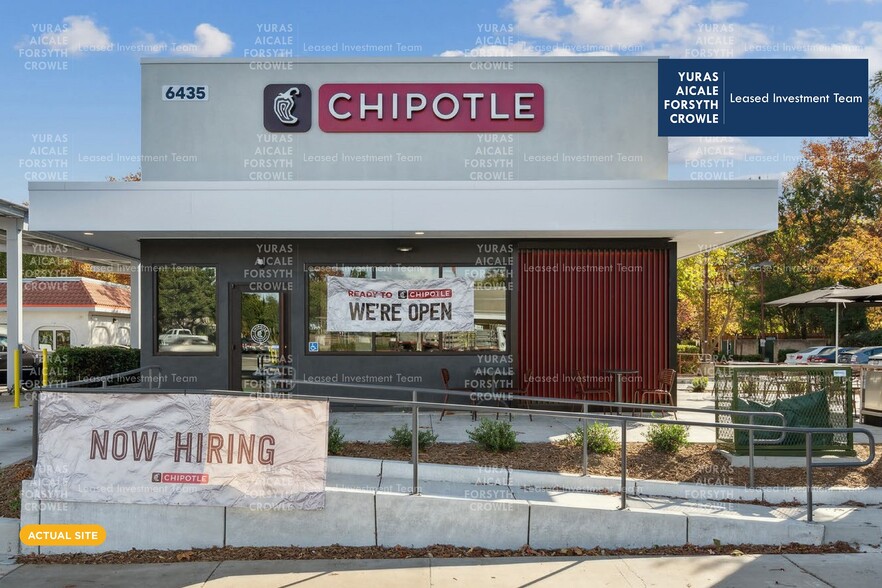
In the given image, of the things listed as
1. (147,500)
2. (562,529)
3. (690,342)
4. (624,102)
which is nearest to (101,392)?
(147,500)

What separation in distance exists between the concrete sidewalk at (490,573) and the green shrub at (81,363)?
469 inches

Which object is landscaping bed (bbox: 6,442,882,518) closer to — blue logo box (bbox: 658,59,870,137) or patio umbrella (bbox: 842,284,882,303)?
patio umbrella (bbox: 842,284,882,303)

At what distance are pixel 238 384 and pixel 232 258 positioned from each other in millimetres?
2328

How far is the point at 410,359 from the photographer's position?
13547 mm

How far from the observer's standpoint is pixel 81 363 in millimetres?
17578

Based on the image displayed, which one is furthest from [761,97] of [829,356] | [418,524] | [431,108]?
[829,356]

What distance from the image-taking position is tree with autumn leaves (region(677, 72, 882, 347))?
38.4 meters

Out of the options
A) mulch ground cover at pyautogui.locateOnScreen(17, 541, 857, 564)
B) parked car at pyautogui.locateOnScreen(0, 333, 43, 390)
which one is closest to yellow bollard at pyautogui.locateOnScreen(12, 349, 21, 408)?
parked car at pyautogui.locateOnScreen(0, 333, 43, 390)

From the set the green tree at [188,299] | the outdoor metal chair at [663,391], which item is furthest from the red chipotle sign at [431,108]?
the outdoor metal chair at [663,391]

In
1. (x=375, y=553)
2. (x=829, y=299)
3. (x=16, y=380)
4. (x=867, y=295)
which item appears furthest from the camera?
(x=829, y=299)

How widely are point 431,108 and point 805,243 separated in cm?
3314

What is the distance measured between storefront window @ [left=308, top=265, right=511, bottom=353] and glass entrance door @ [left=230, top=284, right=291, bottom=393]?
59 centimetres

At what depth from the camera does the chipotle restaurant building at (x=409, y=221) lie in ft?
39.4

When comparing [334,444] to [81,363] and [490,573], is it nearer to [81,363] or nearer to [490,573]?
[490,573]
